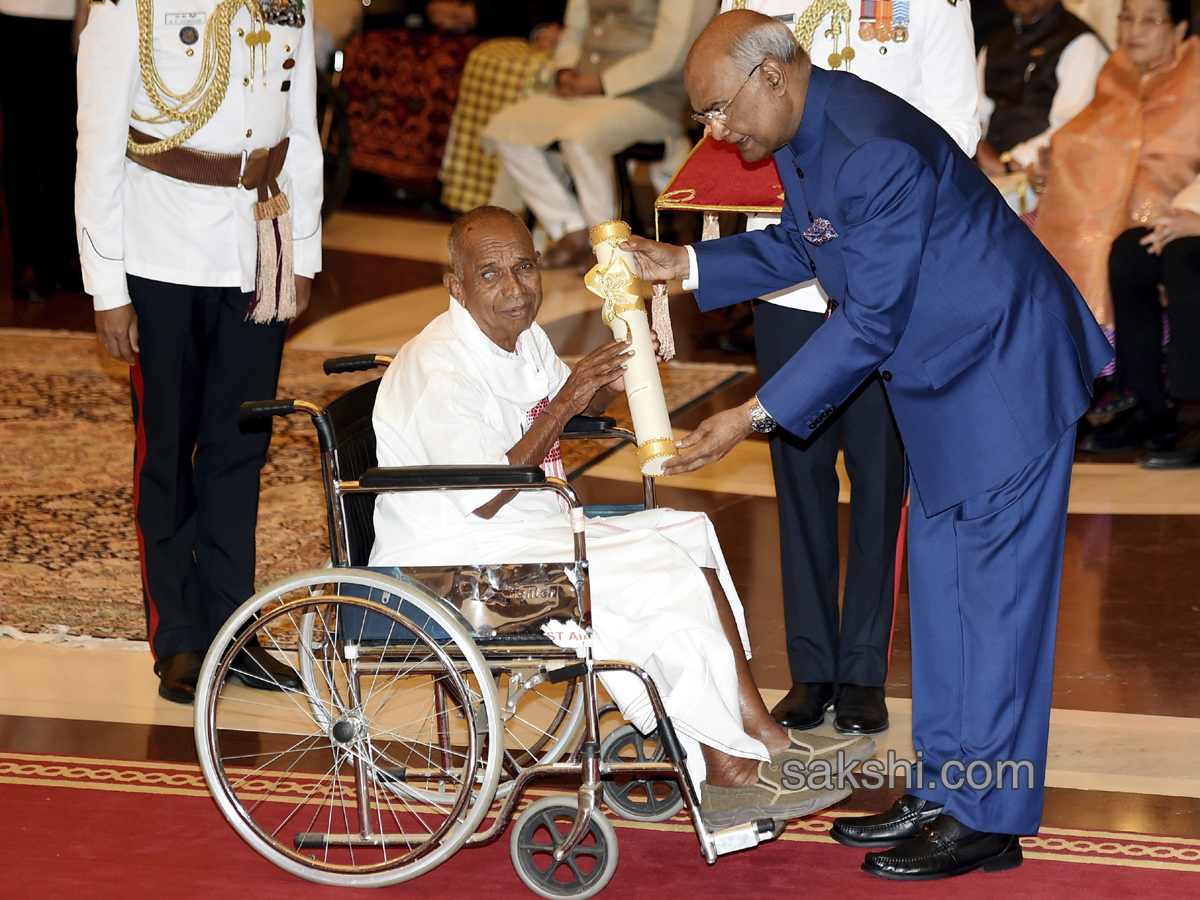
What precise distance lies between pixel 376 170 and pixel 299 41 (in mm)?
6296

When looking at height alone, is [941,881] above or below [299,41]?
below

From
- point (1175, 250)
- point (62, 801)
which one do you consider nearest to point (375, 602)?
point (62, 801)

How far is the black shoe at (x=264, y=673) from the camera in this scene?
3.29 meters

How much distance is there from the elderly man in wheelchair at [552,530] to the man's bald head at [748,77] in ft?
1.49

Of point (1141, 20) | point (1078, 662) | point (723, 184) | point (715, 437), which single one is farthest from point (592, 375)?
Result: point (1141, 20)

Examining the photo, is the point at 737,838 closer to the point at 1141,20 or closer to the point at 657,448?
the point at 657,448

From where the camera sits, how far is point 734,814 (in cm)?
246

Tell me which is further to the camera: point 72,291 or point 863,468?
point 72,291

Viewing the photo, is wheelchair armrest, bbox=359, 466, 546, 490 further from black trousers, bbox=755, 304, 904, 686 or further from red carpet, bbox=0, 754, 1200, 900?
black trousers, bbox=755, 304, 904, 686

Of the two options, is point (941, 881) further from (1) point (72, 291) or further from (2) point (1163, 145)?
(1) point (72, 291)

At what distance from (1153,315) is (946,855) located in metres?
3.04

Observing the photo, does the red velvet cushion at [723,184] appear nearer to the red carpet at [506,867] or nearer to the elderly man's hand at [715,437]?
the elderly man's hand at [715,437]

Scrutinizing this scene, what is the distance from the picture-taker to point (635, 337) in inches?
102

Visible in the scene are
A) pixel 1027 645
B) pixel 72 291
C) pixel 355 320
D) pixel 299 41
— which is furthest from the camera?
pixel 72 291
